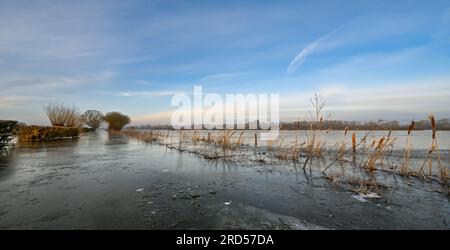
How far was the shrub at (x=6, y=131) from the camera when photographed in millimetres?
12937

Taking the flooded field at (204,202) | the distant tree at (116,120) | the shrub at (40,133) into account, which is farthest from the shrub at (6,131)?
the distant tree at (116,120)

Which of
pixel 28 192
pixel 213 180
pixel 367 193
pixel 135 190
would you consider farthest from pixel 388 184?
pixel 28 192

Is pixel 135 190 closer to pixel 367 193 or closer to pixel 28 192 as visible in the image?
pixel 28 192

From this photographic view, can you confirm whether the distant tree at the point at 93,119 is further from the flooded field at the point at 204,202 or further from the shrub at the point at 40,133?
the flooded field at the point at 204,202

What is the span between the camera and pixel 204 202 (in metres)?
4.36

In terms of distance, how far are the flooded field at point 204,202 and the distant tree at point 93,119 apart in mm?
63168

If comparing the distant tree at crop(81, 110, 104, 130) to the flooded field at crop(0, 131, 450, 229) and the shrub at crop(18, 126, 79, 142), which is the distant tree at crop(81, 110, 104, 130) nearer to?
the shrub at crop(18, 126, 79, 142)

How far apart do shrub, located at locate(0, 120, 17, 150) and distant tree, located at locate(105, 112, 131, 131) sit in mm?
46948

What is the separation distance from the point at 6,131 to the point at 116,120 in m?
48.0

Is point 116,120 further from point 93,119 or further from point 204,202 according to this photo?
point 204,202

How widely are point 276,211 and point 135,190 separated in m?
3.34

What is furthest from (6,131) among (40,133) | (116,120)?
(116,120)
